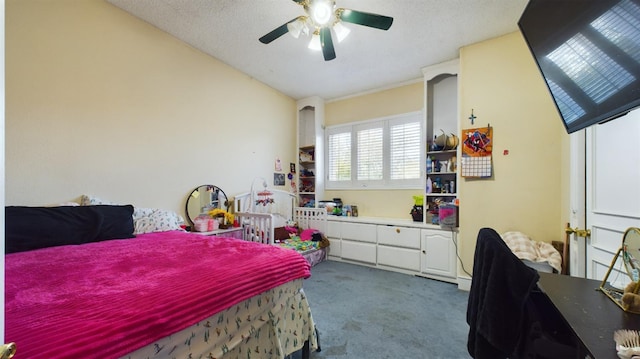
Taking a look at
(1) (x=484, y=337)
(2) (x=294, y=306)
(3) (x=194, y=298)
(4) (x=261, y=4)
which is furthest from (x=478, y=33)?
(3) (x=194, y=298)

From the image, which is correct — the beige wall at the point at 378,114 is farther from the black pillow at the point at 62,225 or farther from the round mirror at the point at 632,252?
the black pillow at the point at 62,225

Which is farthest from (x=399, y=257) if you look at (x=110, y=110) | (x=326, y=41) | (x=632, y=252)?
(x=110, y=110)

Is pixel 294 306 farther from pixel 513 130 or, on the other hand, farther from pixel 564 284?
pixel 513 130

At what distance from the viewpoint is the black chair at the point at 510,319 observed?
0.92m

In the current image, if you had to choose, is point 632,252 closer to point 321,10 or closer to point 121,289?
point 121,289

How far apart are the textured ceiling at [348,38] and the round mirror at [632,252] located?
7.03 feet

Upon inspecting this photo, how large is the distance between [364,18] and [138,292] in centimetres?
214

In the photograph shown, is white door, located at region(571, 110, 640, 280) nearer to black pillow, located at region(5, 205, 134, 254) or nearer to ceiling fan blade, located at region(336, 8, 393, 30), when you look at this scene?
ceiling fan blade, located at region(336, 8, 393, 30)

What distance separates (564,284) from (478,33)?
2.56 metres

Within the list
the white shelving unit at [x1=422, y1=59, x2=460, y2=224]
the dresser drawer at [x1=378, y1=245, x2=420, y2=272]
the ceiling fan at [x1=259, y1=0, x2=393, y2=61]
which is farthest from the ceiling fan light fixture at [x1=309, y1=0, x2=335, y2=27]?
the dresser drawer at [x1=378, y1=245, x2=420, y2=272]

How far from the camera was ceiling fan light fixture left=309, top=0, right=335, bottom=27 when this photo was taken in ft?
6.01

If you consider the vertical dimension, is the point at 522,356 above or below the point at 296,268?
below

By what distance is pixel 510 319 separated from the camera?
0.94 metres

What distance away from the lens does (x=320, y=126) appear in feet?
14.6
